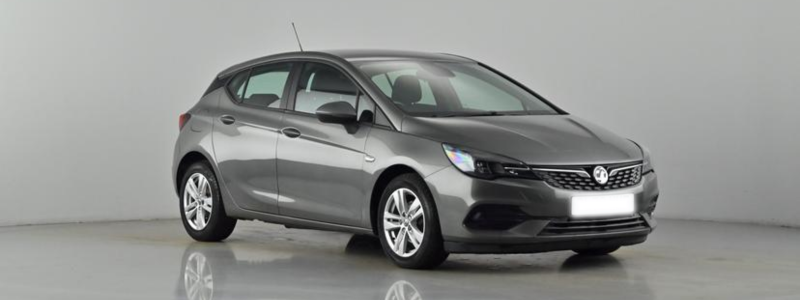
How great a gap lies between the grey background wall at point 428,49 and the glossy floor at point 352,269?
2.96ft

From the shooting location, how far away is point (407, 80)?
9359 millimetres

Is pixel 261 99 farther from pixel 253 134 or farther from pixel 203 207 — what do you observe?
pixel 203 207

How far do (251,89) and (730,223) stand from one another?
465 cm

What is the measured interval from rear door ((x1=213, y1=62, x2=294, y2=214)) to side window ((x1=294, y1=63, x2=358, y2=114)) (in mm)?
158

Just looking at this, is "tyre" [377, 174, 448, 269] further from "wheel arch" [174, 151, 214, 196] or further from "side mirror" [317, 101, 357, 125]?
"wheel arch" [174, 151, 214, 196]

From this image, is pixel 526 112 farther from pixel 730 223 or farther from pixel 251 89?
pixel 730 223

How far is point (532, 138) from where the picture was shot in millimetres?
8516

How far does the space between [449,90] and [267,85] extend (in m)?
1.49

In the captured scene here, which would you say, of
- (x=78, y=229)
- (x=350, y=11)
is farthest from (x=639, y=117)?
(x=78, y=229)

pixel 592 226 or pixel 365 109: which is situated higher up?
pixel 365 109

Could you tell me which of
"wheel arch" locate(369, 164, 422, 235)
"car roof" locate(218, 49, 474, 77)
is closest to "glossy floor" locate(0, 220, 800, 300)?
"wheel arch" locate(369, 164, 422, 235)

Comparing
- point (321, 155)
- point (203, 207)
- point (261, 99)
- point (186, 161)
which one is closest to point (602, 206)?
point (321, 155)

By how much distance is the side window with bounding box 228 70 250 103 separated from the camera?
10352mm

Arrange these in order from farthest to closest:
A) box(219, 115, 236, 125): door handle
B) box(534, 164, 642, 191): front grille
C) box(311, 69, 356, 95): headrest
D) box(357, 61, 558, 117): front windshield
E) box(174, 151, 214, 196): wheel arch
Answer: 1. box(174, 151, 214, 196): wheel arch
2. box(219, 115, 236, 125): door handle
3. box(311, 69, 356, 95): headrest
4. box(357, 61, 558, 117): front windshield
5. box(534, 164, 642, 191): front grille
